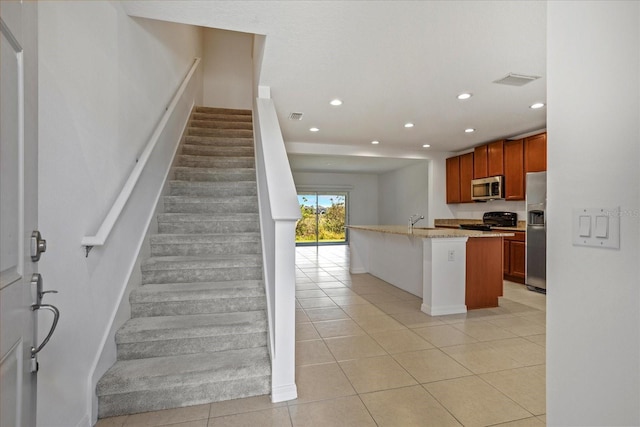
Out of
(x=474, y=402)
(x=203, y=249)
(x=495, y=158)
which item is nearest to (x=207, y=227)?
(x=203, y=249)

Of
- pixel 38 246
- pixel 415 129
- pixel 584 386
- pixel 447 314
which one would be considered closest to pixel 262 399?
pixel 38 246

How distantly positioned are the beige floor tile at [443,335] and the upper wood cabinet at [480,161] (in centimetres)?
365

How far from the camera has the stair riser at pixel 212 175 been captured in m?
3.67

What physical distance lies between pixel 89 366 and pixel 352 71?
2875 millimetres

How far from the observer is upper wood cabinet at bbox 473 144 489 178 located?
221 inches

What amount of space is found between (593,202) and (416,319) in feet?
8.87

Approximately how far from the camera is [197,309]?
2.33 m

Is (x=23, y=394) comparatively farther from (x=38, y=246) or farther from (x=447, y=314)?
(x=447, y=314)

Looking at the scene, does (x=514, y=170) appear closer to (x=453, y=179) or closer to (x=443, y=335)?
(x=453, y=179)

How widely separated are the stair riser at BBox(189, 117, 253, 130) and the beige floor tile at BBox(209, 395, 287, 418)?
406 centimetres

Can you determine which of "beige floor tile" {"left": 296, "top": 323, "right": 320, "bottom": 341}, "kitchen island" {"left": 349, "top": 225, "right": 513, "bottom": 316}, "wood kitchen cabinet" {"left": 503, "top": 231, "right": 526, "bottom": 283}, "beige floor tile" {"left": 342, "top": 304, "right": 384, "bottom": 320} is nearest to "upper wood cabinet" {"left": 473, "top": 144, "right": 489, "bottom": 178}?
"wood kitchen cabinet" {"left": 503, "top": 231, "right": 526, "bottom": 283}

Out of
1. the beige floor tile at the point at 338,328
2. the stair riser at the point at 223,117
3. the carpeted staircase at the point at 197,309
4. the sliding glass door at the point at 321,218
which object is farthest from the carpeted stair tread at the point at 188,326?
the sliding glass door at the point at 321,218

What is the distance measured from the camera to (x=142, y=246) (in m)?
2.49

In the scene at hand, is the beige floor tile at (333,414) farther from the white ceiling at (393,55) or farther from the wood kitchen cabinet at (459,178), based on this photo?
the wood kitchen cabinet at (459,178)
